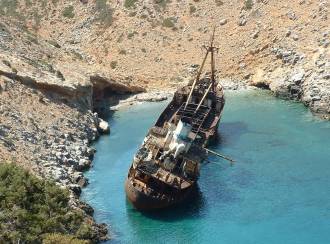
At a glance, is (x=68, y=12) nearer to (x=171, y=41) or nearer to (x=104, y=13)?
(x=104, y=13)

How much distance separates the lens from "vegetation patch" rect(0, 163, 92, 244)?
46812mm

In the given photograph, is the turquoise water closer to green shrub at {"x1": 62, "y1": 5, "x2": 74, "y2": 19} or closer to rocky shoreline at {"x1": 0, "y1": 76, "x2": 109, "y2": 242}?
rocky shoreline at {"x1": 0, "y1": 76, "x2": 109, "y2": 242}

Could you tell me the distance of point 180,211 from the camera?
60.1 metres

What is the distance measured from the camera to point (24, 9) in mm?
117875

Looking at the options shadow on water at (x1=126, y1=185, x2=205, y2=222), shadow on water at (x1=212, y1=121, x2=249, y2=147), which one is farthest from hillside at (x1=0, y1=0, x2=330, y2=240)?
shadow on water at (x1=212, y1=121, x2=249, y2=147)

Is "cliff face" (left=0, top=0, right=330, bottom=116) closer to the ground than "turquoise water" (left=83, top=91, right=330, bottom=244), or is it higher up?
higher up

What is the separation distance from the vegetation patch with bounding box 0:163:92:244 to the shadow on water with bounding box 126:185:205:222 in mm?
7496

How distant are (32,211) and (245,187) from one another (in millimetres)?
21846

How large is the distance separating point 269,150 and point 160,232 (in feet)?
67.9

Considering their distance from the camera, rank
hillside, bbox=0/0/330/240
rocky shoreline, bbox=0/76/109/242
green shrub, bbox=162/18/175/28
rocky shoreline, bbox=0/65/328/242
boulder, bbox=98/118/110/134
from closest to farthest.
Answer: rocky shoreline, bbox=0/76/109/242
rocky shoreline, bbox=0/65/328/242
hillside, bbox=0/0/330/240
boulder, bbox=98/118/110/134
green shrub, bbox=162/18/175/28

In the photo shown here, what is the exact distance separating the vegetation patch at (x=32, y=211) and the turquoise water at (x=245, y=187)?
5443 millimetres

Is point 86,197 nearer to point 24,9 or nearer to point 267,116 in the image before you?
point 267,116

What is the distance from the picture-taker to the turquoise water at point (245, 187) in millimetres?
56031

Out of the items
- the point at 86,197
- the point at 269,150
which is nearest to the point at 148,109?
the point at 269,150
